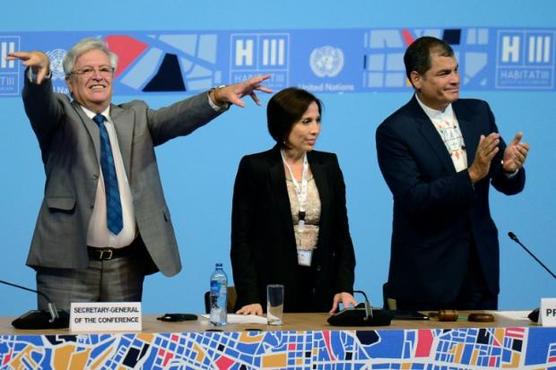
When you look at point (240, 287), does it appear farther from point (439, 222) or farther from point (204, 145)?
point (204, 145)

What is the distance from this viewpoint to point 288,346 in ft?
10.8

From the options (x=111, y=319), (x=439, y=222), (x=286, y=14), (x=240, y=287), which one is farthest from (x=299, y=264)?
(x=286, y=14)

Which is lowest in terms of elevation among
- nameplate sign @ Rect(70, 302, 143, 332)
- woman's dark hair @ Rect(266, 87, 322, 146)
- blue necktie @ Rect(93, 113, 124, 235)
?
nameplate sign @ Rect(70, 302, 143, 332)

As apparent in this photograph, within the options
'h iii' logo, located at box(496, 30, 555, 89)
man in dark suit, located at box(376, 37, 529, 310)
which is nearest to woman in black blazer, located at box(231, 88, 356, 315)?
man in dark suit, located at box(376, 37, 529, 310)

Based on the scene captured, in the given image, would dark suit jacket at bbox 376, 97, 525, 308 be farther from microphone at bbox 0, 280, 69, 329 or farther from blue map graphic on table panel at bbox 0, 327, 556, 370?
microphone at bbox 0, 280, 69, 329

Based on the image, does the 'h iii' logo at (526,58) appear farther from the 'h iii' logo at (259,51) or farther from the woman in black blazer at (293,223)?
the woman in black blazer at (293,223)

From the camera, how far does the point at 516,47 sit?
16.3 ft

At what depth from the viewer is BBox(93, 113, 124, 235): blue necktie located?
370 cm

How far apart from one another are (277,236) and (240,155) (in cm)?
110

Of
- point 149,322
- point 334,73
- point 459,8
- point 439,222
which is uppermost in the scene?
point 459,8

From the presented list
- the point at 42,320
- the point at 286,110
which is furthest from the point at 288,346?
the point at 286,110

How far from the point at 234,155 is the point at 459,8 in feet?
3.83

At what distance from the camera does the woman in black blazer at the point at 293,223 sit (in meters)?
4.00

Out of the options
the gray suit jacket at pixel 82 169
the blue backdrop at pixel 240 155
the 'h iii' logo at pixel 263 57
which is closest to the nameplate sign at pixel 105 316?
the gray suit jacket at pixel 82 169
